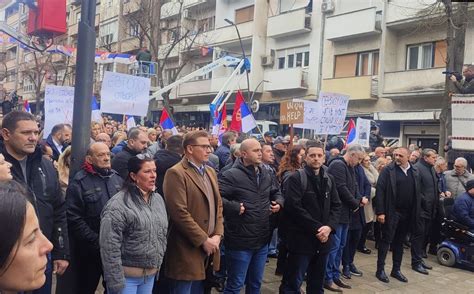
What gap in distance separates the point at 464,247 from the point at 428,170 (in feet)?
4.81

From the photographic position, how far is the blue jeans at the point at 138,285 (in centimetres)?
344

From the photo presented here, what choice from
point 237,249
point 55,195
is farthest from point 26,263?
point 237,249

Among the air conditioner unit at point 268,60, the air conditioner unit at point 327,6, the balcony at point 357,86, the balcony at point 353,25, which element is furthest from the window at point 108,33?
the balcony at point 357,86

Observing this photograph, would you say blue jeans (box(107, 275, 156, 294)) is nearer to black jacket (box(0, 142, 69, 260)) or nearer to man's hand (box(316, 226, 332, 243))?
black jacket (box(0, 142, 69, 260))

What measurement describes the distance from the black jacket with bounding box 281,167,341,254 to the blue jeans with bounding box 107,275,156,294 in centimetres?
178

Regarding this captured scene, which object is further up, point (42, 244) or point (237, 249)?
point (42, 244)

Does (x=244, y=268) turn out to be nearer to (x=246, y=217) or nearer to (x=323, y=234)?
(x=246, y=217)

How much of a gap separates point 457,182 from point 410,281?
2642mm

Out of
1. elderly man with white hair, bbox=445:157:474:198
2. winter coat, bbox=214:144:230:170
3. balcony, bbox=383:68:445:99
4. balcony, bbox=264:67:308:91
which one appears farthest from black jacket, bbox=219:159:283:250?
A: balcony, bbox=264:67:308:91

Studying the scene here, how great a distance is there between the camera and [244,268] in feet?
14.8

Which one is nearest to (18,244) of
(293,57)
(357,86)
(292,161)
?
(292,161)

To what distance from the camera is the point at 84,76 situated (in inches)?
157

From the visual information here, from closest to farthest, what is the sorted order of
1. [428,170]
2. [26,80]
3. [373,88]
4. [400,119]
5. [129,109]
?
[428,170] < [129,109] < [400,119] < [373,88] < [26,80]

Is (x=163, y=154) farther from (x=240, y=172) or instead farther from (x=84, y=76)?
(x=84, y=76)
